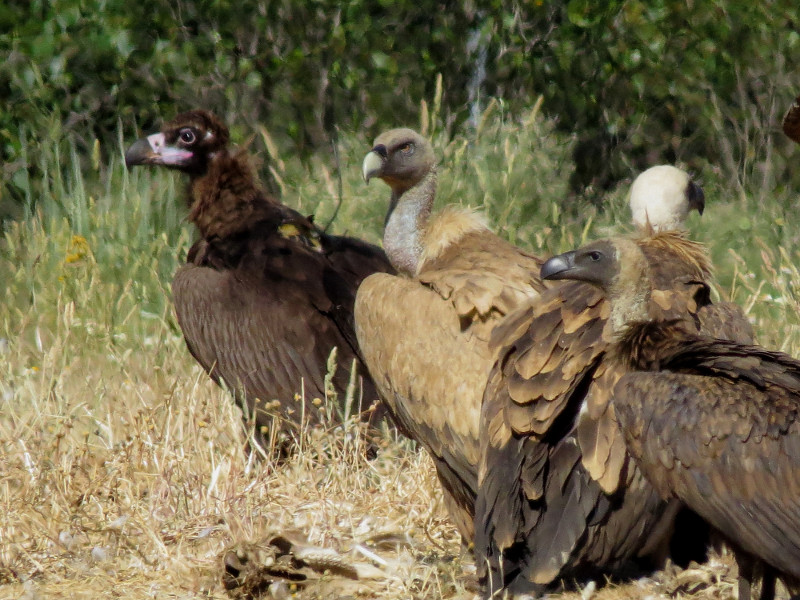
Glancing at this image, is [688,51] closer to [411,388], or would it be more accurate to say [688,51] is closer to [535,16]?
[535,16]

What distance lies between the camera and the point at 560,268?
411 cm

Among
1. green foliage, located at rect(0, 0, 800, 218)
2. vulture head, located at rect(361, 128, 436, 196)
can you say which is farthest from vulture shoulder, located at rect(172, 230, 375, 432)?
green foliage, located at rect(0, 0, 800, 218)

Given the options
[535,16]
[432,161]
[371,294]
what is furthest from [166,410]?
[535,16]

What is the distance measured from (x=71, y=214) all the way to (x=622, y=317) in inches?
186

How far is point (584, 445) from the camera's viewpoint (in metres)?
4.07

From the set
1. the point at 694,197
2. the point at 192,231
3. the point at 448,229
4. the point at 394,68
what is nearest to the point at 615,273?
the point at 448,229

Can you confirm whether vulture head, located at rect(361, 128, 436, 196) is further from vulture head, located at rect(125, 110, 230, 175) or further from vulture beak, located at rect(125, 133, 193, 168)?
vulture beak, located at rect(125, 133, 193, 168)

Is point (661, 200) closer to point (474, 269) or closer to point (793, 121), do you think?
point (474, 269)

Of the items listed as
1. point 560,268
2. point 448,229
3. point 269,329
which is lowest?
point 269,329

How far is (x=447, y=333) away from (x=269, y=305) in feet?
4.91

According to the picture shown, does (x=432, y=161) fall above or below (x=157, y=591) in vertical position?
above

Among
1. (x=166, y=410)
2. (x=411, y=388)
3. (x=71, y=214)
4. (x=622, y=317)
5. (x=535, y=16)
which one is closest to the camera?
(x=622, y=317)

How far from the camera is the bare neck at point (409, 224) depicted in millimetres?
5531

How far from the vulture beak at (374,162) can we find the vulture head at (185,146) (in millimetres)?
1017
